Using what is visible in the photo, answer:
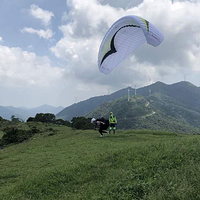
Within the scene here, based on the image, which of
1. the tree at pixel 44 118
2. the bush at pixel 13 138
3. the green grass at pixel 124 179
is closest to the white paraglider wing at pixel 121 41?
the green grass at pixel 124 179

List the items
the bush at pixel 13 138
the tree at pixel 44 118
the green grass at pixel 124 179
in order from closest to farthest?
1. the green grass at pixel 124 179
2. the bush at pixel 13 138
3. the tree at pixel 44 118

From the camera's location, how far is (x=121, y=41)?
21953 millimetres

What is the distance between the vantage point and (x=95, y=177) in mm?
10070

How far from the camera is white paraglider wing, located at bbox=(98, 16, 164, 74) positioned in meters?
19.2

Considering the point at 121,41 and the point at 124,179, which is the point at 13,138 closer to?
the point at 121,41

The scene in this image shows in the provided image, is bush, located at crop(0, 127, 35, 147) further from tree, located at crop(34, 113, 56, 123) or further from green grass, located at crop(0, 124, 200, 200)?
tree, located at crop(34, 113, 56, 123)

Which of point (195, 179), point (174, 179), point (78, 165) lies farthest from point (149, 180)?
point (78, 165)

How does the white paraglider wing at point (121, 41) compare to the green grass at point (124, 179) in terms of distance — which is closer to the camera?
the green grass at point (124, 179)

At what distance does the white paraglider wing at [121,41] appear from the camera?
19.2 m

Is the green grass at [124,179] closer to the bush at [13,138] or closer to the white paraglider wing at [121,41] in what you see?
the white paraglider wing at [121,41]

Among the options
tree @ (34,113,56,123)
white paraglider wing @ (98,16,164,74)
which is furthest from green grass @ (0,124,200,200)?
→ tree @ (34,113,56,123)

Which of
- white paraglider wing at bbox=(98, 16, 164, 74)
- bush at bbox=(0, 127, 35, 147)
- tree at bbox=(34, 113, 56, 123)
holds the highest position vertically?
white paraglider wing at bbox=(98, 16, 164, 74)

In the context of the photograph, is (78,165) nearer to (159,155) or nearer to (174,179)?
(159,155)

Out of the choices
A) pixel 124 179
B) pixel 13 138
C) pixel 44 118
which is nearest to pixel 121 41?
pixel 124 179
